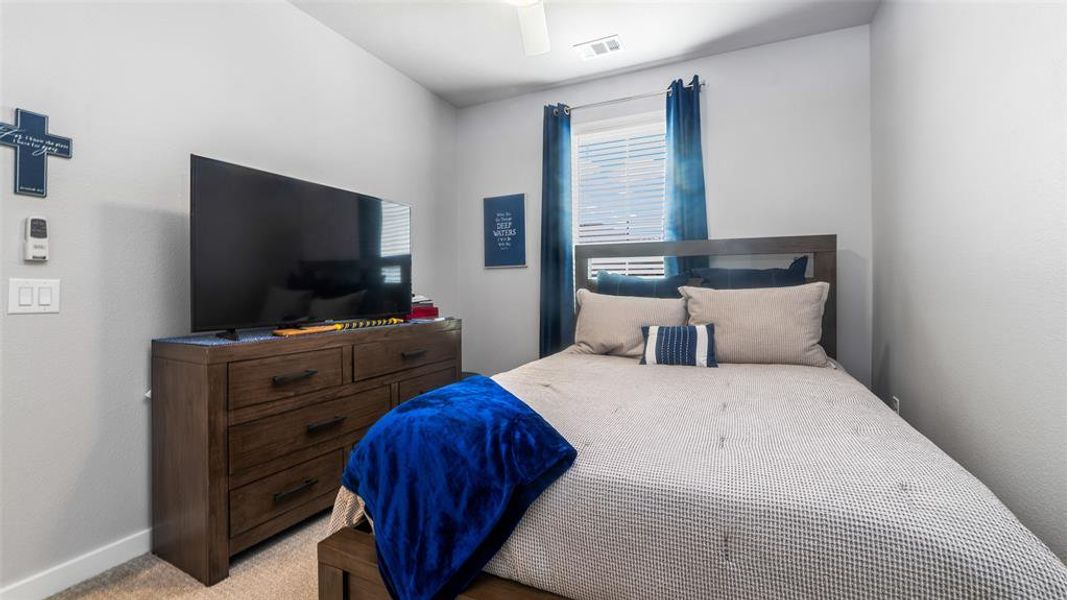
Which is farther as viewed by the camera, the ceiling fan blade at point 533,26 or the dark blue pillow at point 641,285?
the dark blue pillow at point 641,285

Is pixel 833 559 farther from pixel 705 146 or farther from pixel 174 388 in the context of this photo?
pixel 705 146

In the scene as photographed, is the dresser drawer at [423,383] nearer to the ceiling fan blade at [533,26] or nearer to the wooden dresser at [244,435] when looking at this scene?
the wooden dresser at [244,435]

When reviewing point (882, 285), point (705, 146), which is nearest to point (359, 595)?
point (882, 285)

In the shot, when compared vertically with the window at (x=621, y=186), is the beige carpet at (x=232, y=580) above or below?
below

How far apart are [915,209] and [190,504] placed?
3048mm

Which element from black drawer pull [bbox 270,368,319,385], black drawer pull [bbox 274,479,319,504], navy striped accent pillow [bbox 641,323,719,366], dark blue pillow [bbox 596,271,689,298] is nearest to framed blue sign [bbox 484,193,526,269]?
dark blue pillow [bbox 596,271,689,298]

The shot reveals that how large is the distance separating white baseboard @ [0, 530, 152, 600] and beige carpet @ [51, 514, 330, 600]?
0.03 metres

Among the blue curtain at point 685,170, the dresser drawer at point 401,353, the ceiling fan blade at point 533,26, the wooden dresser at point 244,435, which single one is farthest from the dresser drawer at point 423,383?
the ceiling fan blade at point 533,26

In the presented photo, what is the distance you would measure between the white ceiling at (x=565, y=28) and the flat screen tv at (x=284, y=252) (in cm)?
100

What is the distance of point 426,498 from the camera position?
0.96 meters

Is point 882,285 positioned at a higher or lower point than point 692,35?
lower

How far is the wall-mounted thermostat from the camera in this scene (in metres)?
1.51

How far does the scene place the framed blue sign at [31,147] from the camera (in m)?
1.49

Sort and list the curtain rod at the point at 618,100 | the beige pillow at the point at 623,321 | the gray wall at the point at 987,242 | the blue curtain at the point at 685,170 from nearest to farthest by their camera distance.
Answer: the gray wall at the point at 987,242, the beige pillow at the point at 623,321, the blue curtain at the point at 685,170, the curtain rod at the point at 618,100
